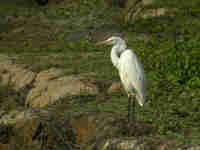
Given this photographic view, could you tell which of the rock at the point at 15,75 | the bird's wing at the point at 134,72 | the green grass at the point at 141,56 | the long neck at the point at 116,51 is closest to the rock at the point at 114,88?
the green grass at the point at 141,56

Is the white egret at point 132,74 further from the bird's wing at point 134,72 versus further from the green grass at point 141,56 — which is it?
the green grass at point 141,56

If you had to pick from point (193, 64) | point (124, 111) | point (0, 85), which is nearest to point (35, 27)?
point (0, 85)

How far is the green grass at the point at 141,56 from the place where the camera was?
7.75 meters

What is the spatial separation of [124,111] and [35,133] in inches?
59.5

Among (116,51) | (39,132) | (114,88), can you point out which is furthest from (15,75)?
(116,51)

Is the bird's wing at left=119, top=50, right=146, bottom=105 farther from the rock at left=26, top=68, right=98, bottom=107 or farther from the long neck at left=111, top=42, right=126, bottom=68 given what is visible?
the rock at left=26, top=68, right=98, bottom=107

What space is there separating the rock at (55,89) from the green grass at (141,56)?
0.74 ft

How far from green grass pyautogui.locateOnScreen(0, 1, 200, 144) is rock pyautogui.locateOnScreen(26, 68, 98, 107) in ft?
0.74

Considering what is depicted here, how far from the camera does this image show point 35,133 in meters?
7.21

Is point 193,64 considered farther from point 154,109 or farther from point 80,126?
point 80,126

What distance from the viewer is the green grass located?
25.4 ft

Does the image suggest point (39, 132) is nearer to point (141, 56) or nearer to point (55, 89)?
point (55, 89)

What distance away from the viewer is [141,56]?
11617 millimetres

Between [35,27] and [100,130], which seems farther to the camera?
[35,27]
